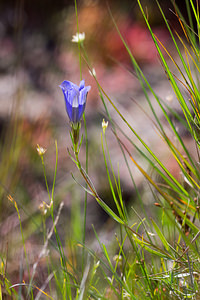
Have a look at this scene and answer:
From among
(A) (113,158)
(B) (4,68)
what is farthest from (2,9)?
(A) (113,158)

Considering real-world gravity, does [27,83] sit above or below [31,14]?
below

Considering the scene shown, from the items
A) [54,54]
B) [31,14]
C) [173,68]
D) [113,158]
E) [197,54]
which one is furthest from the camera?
[31,14]

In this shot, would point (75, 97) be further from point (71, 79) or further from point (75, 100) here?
point (71, 79)

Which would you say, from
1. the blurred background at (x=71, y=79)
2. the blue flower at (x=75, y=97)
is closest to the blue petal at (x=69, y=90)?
the blue flower at (x=75, y=97)

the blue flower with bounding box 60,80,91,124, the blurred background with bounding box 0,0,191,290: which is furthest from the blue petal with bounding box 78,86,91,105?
the blurred background with bounding box 0,0,191,290

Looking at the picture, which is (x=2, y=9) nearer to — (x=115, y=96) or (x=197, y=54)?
(x=115, y=96)

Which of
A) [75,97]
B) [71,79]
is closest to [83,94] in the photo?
[75,97]

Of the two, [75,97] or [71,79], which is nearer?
[75,97]
